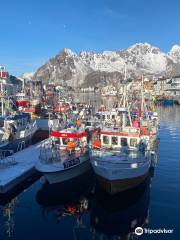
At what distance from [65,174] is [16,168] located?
496cm

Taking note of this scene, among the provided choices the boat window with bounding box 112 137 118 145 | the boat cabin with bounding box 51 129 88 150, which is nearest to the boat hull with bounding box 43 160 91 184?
the boat cabin with bounding box 51 129 88 150

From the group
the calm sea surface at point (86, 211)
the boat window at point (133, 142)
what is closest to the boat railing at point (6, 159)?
the calm sea surface at point (86, 211)

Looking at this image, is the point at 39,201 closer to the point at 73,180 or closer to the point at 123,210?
the point at 73,180

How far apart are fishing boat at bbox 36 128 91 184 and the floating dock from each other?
1.87 metres

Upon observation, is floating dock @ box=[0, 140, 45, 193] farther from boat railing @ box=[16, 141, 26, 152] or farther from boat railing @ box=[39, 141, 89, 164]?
boat railing @ box=[16, 141, 26, 152]

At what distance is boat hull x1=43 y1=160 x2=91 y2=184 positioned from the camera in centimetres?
2662

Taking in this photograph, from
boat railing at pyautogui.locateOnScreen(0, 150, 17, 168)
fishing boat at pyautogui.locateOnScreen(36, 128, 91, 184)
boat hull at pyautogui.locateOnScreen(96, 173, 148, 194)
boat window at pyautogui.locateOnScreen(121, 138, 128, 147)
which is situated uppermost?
boat window at pyautogui.locateOnScreen(121, 138, 128, 147)

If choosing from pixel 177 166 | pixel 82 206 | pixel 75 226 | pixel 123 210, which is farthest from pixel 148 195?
pixel 177 166

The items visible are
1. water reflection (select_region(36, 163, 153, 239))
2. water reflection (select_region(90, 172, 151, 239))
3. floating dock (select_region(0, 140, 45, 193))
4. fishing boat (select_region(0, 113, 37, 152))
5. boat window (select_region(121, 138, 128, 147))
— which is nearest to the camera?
water reflection (select_region(90, 172, 151, 239))

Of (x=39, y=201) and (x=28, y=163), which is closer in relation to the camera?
(x=39, y=201)

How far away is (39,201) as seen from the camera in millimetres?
25094

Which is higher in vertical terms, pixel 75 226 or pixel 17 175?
pixel 17 175

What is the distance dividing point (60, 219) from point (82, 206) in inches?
103

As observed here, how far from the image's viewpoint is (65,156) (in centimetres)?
2880
